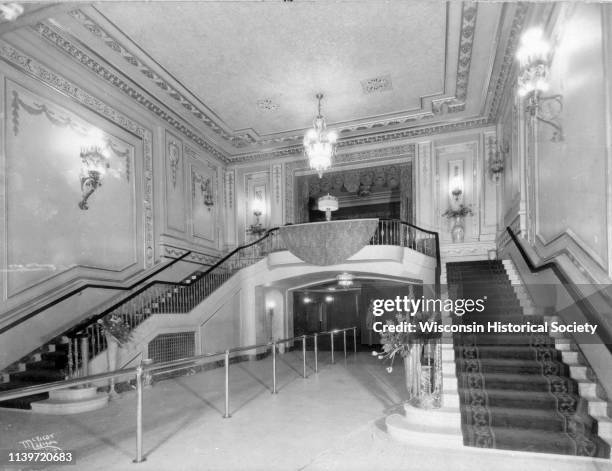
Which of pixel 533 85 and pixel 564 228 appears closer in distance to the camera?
pixel 533 85

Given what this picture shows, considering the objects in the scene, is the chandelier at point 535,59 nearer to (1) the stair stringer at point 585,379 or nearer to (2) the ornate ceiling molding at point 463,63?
(2) the ornate ceiling molding at point 463,63

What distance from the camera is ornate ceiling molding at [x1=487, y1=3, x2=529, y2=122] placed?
6.52 meters

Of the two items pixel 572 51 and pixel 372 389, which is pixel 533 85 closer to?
pixel 572 51

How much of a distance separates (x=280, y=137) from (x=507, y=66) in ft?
18.4

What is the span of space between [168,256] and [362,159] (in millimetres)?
Result: 5615

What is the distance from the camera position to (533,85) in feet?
14.7

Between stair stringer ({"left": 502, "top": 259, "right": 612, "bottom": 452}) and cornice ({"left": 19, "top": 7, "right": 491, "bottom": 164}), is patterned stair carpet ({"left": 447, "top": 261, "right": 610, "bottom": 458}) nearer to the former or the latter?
stair stringer ({"left": 502, "top": 259, "right": 612, "bottom": 452})

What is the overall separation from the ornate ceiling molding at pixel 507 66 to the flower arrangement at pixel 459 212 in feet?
7.08

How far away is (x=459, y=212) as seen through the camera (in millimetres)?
10203

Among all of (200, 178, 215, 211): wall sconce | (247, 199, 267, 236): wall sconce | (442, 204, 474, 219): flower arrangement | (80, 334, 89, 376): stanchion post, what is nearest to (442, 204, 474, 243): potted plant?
(442, 204, 474, 219): flower arrangement

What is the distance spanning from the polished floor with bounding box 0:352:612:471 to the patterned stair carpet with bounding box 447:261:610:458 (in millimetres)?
163

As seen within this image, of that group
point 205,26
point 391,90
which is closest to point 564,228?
point 391,90

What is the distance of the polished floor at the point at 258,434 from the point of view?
11.9ft

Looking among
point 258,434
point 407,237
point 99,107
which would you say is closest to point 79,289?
point 99,107
